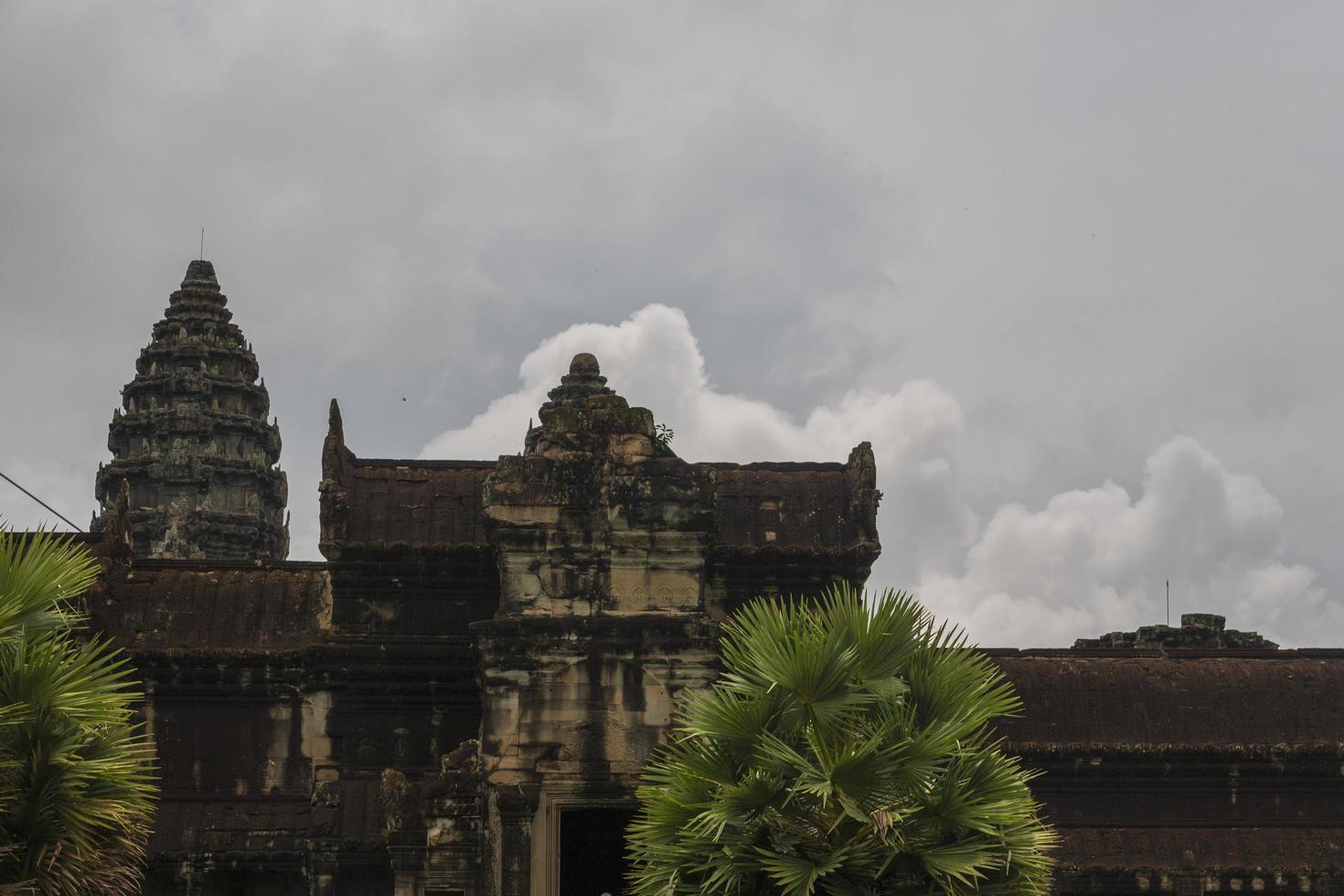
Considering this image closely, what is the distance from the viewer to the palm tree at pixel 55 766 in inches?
595

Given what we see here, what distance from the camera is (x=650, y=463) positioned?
2120 centimetres

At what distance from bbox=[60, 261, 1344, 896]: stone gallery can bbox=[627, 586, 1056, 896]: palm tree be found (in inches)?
147

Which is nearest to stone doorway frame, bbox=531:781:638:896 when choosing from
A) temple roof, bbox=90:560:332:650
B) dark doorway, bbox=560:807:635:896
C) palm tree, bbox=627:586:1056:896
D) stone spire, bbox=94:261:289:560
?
palm tree, bbox=627:586:1056:896

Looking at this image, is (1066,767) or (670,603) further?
(1066,767)

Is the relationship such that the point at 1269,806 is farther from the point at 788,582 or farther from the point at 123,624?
the point at 123,624

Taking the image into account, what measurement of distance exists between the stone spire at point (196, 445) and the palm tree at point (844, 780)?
3772 centimetres

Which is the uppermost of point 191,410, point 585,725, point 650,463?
point 191,410

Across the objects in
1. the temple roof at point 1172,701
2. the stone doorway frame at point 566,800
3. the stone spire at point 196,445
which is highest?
the stone spire at point 196,445

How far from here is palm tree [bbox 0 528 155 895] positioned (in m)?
15.1

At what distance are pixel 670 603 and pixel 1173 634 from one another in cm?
1444

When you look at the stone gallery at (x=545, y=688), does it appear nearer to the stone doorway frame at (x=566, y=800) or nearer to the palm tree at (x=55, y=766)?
the stone doorway frame at (x=566, y=800)

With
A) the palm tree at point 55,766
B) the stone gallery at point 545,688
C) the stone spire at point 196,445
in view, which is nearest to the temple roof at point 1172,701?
the stone gallery at point 545,688

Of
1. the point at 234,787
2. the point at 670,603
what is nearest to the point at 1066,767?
the point at 670,603

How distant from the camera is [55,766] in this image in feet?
50.3
